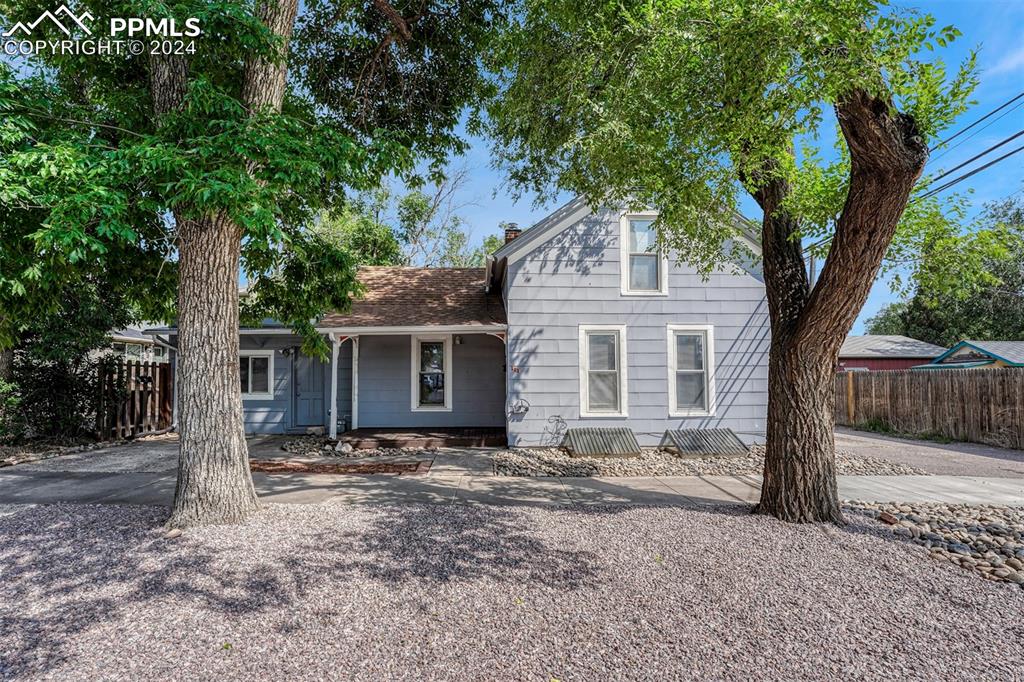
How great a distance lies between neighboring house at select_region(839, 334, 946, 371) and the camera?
75.9 feet

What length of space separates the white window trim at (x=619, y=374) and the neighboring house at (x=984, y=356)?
10182 millimetres

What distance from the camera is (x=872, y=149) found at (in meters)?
3.97

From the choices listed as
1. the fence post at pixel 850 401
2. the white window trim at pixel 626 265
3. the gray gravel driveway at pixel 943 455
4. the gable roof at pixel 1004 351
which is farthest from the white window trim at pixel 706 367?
the gable roof at pixel 1004 351

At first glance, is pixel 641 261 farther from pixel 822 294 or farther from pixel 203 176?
pixel 203 176

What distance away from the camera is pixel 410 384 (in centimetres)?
1137

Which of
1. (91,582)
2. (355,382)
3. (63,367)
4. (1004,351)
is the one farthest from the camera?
(1004,351)

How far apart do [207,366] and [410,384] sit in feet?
21.7

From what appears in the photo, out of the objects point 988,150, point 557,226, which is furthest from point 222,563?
point 988,150

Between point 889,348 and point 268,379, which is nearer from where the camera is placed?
point 268,379

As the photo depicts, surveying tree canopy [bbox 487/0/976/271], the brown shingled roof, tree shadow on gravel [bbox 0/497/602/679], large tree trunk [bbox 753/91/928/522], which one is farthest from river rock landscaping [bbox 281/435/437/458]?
large tree trunk [bbox 753/91/928/522]

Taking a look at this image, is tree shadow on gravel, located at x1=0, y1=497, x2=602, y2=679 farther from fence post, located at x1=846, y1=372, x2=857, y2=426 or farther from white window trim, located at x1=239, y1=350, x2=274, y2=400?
fence post, located at x1=846, y1=372, x2=857, y2=426

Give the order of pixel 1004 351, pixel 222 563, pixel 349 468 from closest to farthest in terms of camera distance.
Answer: pixel 222 563 < pixel 349 468 < pixel 1004 351

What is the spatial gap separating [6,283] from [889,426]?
18.1 m

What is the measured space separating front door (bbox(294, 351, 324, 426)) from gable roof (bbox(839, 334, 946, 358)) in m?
22.9
